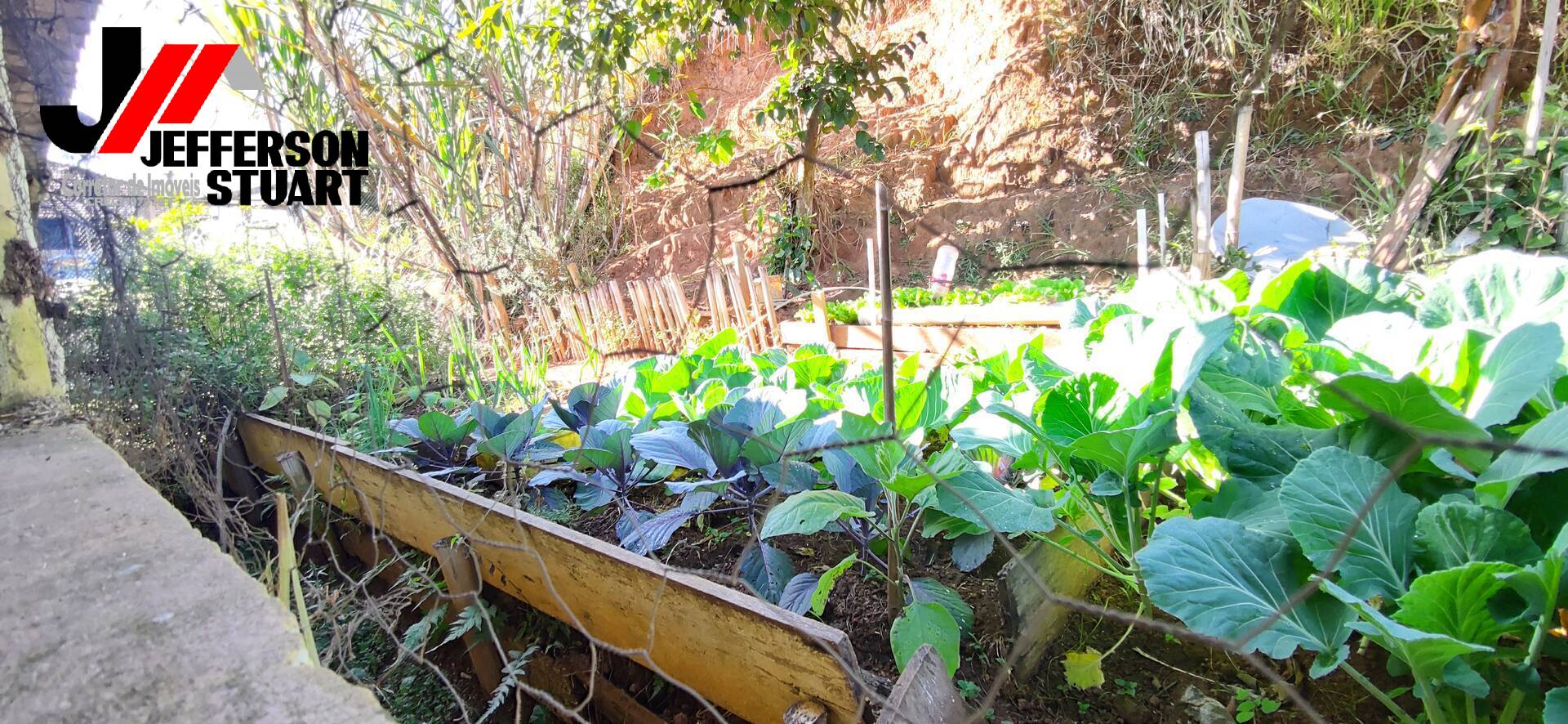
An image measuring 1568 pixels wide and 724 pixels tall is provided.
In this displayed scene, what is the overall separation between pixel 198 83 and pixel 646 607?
105 inches

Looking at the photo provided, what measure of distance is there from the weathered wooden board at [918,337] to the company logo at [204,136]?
71.2 inches

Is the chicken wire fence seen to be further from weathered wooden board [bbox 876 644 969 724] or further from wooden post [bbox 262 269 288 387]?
weathered wooden board [bbox 876 644 969 724]

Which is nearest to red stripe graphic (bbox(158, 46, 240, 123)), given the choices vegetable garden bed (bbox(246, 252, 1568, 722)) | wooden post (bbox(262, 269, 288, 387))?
wooden post (bbox(262, 269, 288, 387))

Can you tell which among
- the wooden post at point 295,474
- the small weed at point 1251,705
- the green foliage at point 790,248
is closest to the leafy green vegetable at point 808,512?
the small weed at point 1251,705

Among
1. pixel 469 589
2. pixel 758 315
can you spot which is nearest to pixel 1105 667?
pixel 469 589

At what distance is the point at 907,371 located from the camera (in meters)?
1.10

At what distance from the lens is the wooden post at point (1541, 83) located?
2900 mm

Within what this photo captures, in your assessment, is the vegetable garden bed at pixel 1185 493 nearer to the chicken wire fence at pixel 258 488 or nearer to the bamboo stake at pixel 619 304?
the chicken wire fence at pixel 258 488

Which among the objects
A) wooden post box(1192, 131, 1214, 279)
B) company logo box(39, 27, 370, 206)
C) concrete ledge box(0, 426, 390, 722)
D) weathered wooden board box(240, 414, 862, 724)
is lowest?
weathered wooden board box(240, 414, 862, 724)

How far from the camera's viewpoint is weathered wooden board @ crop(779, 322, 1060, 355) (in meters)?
2.09

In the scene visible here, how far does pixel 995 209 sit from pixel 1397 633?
5558mm

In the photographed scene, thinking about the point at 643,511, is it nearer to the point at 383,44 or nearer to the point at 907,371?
the point at 907,371

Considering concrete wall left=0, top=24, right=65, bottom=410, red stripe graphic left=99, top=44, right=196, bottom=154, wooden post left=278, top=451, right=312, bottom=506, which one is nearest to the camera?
concrete wall left=0, top=24, right=65, bottom=410

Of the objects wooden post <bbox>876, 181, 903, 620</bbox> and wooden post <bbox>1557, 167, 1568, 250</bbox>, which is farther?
wooden post <bbox>1557, 167, 1568, 250</bbox>
